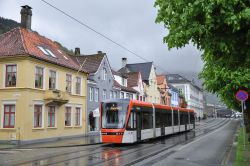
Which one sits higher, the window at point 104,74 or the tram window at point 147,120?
the window at point 104,74

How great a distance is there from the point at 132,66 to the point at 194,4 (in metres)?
65.8

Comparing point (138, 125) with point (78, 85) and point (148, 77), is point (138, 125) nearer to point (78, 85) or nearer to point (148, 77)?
point (78, 85)

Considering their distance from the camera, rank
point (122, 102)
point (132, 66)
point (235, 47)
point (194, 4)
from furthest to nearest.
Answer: point (132, 66), point (122, 102), point (235, 47), point (194, 4)

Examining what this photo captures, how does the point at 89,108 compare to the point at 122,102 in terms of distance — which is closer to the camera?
the point at 122,102

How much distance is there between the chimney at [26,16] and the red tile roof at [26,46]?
729mm

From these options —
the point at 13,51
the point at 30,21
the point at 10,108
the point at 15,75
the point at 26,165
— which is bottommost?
the point at 26,165

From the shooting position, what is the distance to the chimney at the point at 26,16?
114 feet

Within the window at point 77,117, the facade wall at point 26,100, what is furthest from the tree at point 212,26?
the window at point 77,117

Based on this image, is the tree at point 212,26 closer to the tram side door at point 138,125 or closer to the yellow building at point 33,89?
the tram side door at point 138,125

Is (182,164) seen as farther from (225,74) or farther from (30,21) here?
(30,21)

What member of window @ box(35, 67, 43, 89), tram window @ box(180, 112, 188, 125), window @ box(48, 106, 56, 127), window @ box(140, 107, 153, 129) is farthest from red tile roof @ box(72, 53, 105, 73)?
window @ box(140, 107, 153, 129)

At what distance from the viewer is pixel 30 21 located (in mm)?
35812

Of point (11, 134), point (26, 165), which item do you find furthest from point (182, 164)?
point (11, 134)

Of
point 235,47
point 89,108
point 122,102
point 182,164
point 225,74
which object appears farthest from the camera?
point 89,108
